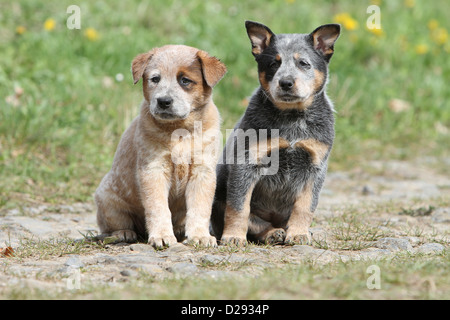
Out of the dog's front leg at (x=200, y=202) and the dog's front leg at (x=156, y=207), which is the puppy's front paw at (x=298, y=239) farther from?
the dog's front leg at (x=156, y=207)

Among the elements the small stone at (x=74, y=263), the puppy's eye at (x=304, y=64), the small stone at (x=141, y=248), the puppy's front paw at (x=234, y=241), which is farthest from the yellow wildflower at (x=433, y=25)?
the small stone at (x=74, y=263)

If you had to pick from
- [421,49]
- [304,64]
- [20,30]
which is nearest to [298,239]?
[304,64]

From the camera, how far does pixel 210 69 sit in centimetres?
486

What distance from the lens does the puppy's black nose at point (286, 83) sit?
4773mm

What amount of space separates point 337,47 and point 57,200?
598cm

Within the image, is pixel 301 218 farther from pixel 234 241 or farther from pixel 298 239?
pixel 234 241

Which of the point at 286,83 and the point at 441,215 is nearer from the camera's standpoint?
the point at 286,83

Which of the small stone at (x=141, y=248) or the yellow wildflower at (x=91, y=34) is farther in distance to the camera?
the yellow wildflower at (x=91, y=34)

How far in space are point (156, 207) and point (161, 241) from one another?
25cm

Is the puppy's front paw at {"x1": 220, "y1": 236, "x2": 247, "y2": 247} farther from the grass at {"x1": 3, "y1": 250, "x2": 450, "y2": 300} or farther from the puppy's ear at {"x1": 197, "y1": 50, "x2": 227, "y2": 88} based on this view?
the puppy's ear at {"x1": 197, "y1": 50, "x2": 227, "y2": 88}

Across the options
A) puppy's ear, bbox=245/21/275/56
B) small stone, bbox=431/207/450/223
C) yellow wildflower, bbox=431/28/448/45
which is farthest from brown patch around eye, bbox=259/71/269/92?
yellow wildflower, bbox=431/28/448/45

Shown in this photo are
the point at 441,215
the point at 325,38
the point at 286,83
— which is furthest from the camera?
the point at 441,215

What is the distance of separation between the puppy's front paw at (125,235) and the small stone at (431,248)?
2193mm

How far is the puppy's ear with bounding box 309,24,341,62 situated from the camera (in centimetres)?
508
